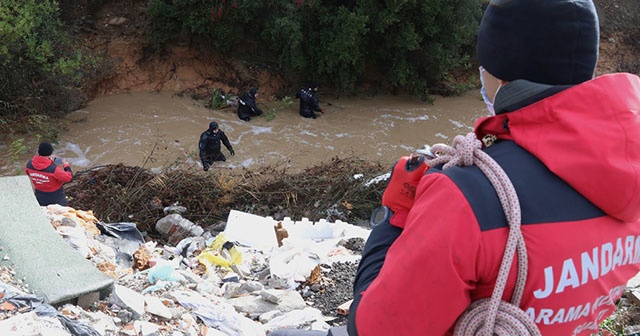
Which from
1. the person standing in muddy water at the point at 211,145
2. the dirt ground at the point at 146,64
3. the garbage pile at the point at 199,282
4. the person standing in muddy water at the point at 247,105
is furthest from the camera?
the dirt ground at the point at 146,64

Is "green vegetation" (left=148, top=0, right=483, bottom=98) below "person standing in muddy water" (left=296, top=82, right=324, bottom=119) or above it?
above

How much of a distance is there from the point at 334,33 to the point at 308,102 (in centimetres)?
177

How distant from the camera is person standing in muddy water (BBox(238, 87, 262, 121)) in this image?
500 inches

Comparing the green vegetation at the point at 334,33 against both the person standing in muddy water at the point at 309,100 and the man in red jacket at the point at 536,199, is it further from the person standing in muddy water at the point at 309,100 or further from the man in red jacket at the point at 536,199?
the man in red jacket at the point at 536,199

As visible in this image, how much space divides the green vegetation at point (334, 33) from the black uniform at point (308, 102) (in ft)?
3.14

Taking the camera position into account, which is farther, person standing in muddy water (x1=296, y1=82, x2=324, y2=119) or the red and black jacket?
person standing in muddy water (x1=296, y1=82, x2=324, y2=119)

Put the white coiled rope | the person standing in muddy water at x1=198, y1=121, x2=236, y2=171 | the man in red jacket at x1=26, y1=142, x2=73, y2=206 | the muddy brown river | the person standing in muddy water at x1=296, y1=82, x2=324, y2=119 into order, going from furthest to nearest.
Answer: the person standing in muddy water at x1=296, y1=82, x2=324, y2=119
the muddy brown river
the person standing in muddy water at x1=198, y1=121, x2=236, y2=171
the man in red jacket at x1=26, y1=142, x2=73, y2=206
the white coiled rope

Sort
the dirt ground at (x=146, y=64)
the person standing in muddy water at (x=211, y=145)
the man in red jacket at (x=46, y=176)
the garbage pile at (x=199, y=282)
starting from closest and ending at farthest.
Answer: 1. the garbage pile at (x=199, y=282)
2. the man in red jacket at (x=46, y=176)
3. the person standing in muddy water at (x=211, y=145)
4. the dirt ground at (x=146, y=64)

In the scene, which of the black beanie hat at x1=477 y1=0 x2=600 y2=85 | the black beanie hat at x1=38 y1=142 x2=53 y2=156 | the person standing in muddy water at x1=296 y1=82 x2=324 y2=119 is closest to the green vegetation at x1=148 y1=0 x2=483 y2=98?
the person standing in muddy water at x1=296 y1=82 x2=324 y2=119

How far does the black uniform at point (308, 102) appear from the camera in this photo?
1281 cm

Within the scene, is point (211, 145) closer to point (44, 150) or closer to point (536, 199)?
point (44, 150)

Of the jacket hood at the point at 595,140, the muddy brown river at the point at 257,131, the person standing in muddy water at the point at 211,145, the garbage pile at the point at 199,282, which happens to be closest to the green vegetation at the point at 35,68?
the muddy brown river at the point at 257,131

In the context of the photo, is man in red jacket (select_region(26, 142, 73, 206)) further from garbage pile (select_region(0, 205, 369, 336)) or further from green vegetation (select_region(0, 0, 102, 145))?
green vegetation (select_region(0, 0, 102, 145))

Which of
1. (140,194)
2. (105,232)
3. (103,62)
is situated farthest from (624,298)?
(103,62)
